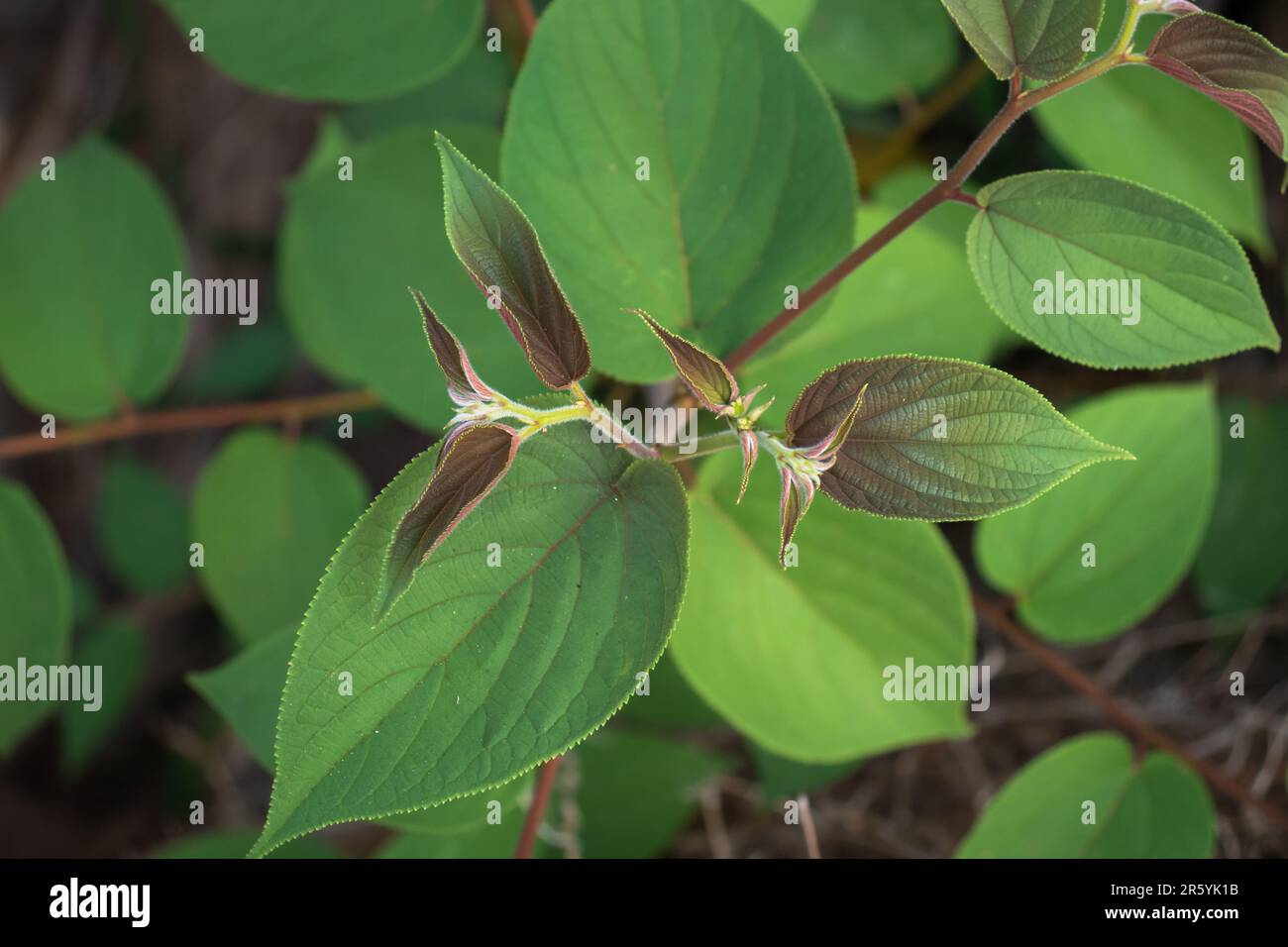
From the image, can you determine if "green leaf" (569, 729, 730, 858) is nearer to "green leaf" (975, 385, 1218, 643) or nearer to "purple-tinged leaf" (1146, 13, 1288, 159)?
"green leaf" (975, 385, 1218, 643)

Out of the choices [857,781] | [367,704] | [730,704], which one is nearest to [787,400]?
[730,704]

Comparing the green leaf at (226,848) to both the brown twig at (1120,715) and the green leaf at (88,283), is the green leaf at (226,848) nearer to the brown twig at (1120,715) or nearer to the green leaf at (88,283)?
the green leaf at (88,283)

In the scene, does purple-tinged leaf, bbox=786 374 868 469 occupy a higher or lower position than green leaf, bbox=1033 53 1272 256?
lower

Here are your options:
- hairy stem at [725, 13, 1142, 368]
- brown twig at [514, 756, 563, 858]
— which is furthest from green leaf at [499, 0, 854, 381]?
brown twig at [514, 756, 563, 858]

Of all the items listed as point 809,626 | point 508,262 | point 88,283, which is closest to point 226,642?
point 88,283

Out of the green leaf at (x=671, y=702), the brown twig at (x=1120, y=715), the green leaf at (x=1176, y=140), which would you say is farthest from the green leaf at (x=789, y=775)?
the green leaf at (x=1176, y=140)
